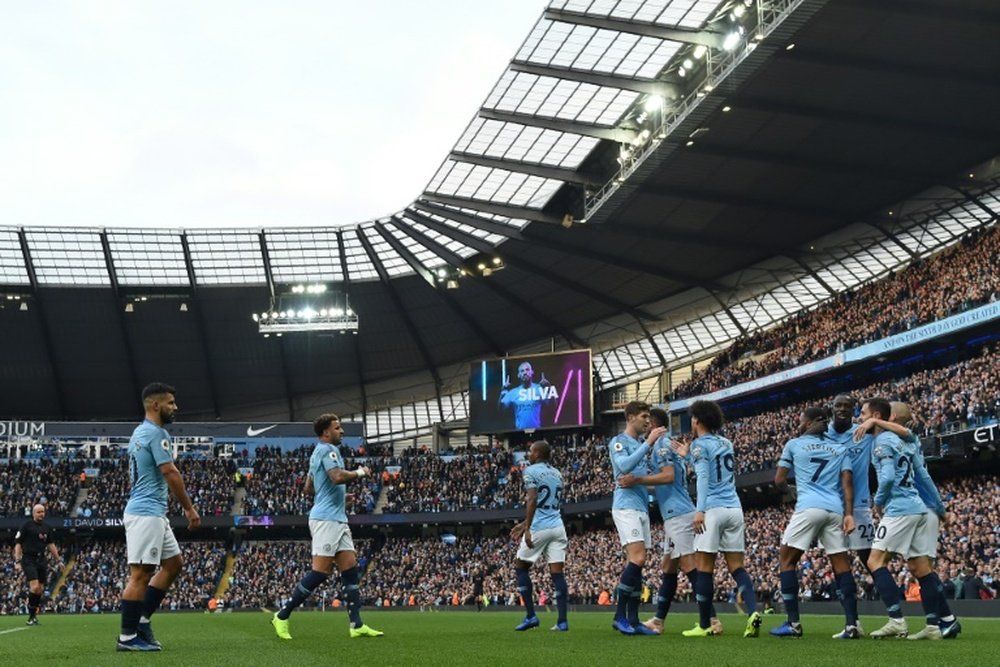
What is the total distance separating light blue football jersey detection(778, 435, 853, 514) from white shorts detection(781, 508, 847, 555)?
0.22 ft

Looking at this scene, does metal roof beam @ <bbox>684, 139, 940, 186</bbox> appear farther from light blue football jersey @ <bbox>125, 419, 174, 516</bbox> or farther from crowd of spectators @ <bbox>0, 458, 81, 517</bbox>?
crowd of spectators @ <bbox>0, 458, 81, 517</bbox>

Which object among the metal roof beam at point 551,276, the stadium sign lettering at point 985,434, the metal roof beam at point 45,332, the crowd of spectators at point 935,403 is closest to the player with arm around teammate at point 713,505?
the stadium sign lettering at point 985,434

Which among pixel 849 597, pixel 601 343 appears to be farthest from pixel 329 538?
pixel 601 343

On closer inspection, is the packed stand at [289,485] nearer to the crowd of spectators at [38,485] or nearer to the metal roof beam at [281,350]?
the metal roof beam at [281,350]

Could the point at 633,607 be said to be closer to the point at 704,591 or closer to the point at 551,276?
the point at 704,591

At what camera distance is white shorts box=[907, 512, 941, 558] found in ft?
36.4

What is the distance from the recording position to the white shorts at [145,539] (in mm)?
10586

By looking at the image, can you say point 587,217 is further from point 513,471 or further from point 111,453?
point 111,453

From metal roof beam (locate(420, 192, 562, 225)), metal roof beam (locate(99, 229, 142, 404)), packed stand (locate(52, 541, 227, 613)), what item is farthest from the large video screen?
metal roof beam (locate(99, 229, 142, 404))

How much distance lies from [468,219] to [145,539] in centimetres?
4080

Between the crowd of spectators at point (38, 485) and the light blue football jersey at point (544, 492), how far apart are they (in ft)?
169

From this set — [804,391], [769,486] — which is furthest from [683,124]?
[804,391]

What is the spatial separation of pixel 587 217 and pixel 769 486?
1355cm

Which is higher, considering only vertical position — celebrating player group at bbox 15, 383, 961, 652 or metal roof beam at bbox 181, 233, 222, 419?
metal roof beam at bbox 181, 233, 222, 419
